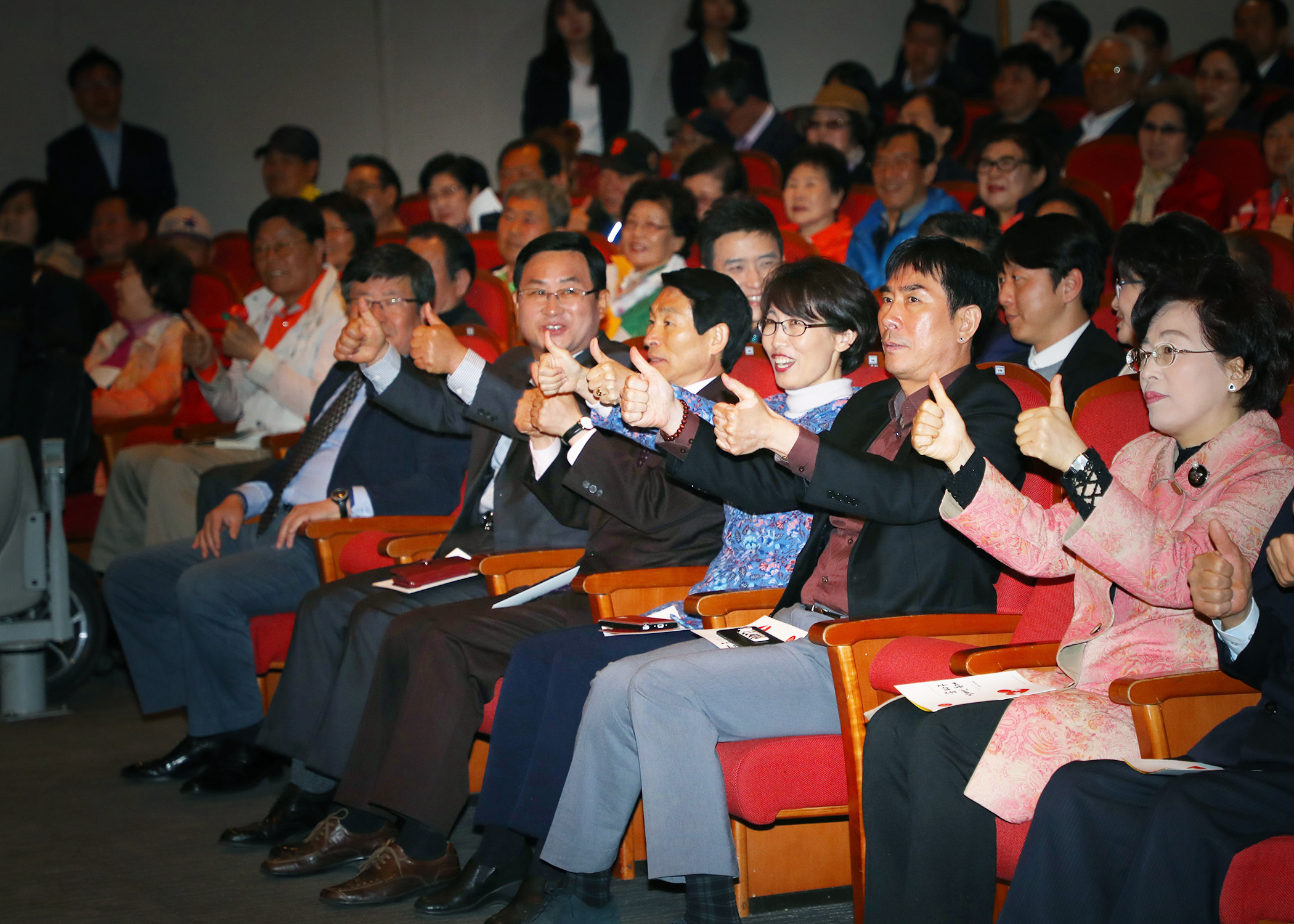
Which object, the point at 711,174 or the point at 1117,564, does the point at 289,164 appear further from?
the point at 1117,564

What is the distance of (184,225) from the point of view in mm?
5887

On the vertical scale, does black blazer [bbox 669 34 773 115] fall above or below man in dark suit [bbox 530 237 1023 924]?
above

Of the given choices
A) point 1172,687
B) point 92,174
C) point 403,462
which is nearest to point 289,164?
point 92,174

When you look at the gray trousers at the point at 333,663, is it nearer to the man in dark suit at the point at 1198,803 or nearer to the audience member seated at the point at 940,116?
the man in dark suit at the point at 1198,803

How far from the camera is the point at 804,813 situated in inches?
77.0

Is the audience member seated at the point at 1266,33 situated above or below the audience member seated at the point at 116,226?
above

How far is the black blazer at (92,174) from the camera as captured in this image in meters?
6.83

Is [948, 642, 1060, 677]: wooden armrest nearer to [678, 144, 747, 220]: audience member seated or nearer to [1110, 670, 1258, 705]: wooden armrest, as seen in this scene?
[1110, 670, 1258, 705]: wooden armrest

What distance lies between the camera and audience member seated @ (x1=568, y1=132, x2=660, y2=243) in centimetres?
502

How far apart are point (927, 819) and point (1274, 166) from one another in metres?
3.17

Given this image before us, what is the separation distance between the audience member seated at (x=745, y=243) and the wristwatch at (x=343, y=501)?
3.67ft

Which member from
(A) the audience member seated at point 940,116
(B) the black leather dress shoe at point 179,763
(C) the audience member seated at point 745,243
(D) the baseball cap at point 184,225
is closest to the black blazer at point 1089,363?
(C) the audience member seated at point 745,243

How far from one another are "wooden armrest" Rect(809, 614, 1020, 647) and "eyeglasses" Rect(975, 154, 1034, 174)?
2364 mm

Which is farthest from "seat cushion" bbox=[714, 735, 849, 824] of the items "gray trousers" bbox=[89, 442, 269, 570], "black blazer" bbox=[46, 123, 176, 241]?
"black blazer" bbox=[46, 123, 176, 241]
